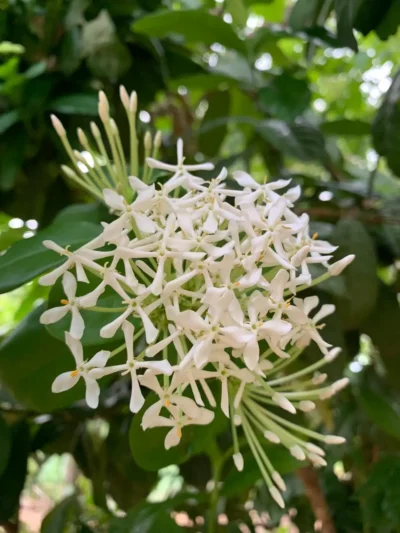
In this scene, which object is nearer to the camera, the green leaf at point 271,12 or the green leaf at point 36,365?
the green leaf at point 36,365

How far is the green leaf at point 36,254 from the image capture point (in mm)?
375

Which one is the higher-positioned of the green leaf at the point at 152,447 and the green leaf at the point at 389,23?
Result: the green leaf at the point at 389,23

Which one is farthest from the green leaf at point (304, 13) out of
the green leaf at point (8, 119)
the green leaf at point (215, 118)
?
the green leaf at point (8, 119)

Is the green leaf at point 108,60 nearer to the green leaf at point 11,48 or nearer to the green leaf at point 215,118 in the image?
the green leaf at point 11,48

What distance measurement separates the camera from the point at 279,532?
2.67 ft

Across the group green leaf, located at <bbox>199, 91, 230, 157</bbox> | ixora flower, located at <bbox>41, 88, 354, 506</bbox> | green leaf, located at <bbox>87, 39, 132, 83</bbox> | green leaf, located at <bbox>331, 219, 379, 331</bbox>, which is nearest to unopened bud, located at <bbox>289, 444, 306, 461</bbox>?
ixora flower, located at <bbox>41, 88, 354, 506</bbox>

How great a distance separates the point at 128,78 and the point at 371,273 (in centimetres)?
39

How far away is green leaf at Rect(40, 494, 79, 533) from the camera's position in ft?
1.80

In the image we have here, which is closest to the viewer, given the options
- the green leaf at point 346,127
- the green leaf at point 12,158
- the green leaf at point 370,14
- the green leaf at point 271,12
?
the green leaf at point 370,14

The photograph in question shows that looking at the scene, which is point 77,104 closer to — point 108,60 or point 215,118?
point 108,60

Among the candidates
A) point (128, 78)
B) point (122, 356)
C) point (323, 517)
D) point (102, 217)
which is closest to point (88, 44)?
point (128, 78)

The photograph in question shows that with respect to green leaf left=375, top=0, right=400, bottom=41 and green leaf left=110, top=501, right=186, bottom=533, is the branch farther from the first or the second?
green leaf left=375, top=0, right=400, bottom=41

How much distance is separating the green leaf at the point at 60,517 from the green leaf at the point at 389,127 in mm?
527

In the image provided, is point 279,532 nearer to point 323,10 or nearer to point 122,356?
point 122,356
